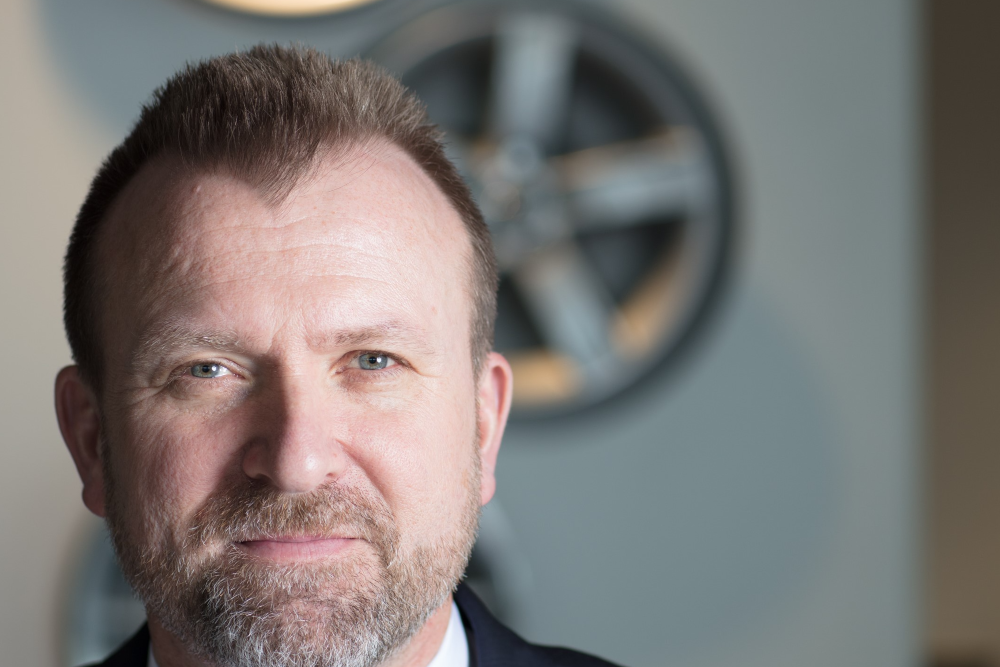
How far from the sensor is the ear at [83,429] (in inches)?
37.8

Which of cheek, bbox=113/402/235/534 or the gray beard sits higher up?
cheek, bbox=113/402/235/534

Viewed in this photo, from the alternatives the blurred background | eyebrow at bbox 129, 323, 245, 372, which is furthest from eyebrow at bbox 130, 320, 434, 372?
the blurred background

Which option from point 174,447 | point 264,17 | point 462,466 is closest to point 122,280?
point 174,447

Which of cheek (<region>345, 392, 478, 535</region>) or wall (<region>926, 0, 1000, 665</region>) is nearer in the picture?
cheek (<region>345, 392, 478, 535</region>)

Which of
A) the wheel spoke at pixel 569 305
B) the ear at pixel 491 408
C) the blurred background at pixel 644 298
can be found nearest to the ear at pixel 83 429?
the ear at pixel 491 408

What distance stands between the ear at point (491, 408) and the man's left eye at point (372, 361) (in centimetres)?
16

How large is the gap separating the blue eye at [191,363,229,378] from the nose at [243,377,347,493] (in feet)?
0.14

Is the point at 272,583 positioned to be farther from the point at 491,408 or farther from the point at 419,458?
the point at 491,408

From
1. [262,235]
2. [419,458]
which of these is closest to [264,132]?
[262,235]

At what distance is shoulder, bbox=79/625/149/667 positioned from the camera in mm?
1027

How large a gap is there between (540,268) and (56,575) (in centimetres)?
115

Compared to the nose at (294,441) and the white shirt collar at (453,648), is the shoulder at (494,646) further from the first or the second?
the nose at (294,441)

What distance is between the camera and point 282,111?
907 millimetres

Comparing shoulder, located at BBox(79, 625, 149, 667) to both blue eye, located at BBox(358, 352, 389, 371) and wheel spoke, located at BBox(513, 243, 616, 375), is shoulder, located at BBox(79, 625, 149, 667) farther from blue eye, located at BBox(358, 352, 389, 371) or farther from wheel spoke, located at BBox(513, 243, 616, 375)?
wheel spoke, located at BBox(513, 243, 616, 375)
